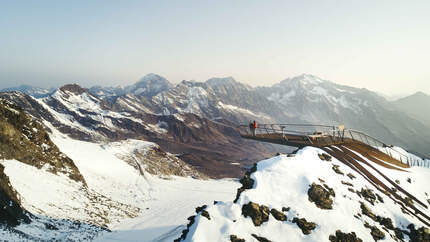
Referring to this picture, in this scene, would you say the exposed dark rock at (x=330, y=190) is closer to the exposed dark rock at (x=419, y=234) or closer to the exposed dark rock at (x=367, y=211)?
the exposed dark rock at (x=367, y=211)

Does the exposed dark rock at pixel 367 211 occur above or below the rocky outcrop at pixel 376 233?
above

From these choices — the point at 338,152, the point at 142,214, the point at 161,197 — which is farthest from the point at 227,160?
the point at 338,152

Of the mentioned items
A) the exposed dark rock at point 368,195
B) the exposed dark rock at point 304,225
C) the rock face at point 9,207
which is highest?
the exposed dark rock at point 368,195

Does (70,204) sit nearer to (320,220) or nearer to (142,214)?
(142,214)

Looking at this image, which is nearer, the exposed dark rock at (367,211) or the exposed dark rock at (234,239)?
the exposed dark rock at (234,239)

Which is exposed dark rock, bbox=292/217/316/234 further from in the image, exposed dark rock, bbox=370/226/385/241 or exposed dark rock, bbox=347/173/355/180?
exposed dark rock, bbox=347/173/355/180

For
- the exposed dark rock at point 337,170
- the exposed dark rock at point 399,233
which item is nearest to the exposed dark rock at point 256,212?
the exposed dark rock at point 337,170

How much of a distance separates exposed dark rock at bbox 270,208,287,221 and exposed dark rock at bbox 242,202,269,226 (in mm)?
388

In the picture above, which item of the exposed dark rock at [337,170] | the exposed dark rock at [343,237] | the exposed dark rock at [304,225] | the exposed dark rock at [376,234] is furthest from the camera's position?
the exposed dark rock at [337,170]

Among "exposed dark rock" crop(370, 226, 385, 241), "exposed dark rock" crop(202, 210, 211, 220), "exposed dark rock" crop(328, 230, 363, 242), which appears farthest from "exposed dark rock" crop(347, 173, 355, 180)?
"exposed dark rock" crop(202, 210, 211, 220)

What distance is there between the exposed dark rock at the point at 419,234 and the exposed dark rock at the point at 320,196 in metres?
5.80

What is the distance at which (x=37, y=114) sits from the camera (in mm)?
196625

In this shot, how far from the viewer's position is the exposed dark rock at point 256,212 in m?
12.9

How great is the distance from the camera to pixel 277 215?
13297 millimetres
